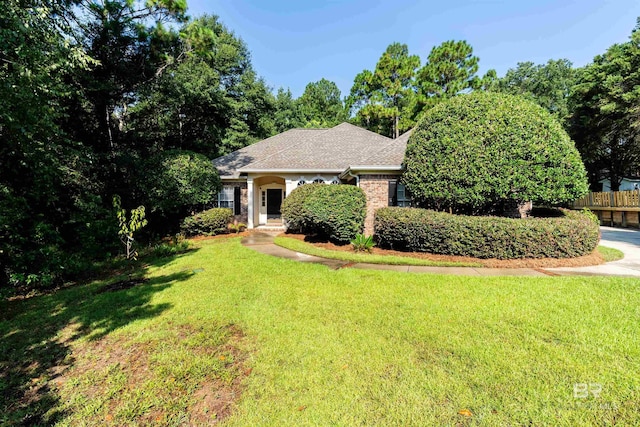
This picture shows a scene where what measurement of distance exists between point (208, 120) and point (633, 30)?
3117 centimetres

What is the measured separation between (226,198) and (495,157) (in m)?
12.7

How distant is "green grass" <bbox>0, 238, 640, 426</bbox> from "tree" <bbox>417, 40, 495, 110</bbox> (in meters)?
23.0

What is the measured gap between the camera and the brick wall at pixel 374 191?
35.3 feet

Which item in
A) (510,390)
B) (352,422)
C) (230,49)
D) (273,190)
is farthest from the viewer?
(230,49)

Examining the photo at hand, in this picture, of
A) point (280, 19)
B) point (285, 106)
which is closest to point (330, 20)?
point (280, 19)

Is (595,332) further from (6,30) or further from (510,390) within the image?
(6,30)

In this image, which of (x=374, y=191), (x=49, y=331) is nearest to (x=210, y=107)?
(x=374, y=191)

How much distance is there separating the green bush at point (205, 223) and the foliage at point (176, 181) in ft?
2.39

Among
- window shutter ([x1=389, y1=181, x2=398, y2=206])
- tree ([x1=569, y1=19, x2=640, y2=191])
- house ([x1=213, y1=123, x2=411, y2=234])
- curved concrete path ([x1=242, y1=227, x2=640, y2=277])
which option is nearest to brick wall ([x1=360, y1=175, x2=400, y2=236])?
house ([x1=213, y1=123, x2=411, y2=234])

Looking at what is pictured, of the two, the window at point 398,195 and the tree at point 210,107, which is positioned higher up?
the tree at point 210,107

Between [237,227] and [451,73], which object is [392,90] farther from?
[237,227]

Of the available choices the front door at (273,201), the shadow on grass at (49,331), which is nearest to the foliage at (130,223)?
the shadow on grass at (49,331)

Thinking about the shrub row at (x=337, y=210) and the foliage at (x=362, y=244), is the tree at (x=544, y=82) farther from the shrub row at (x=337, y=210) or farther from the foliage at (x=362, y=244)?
the foliage at (x=362, y=244)

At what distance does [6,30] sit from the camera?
4.55 m
